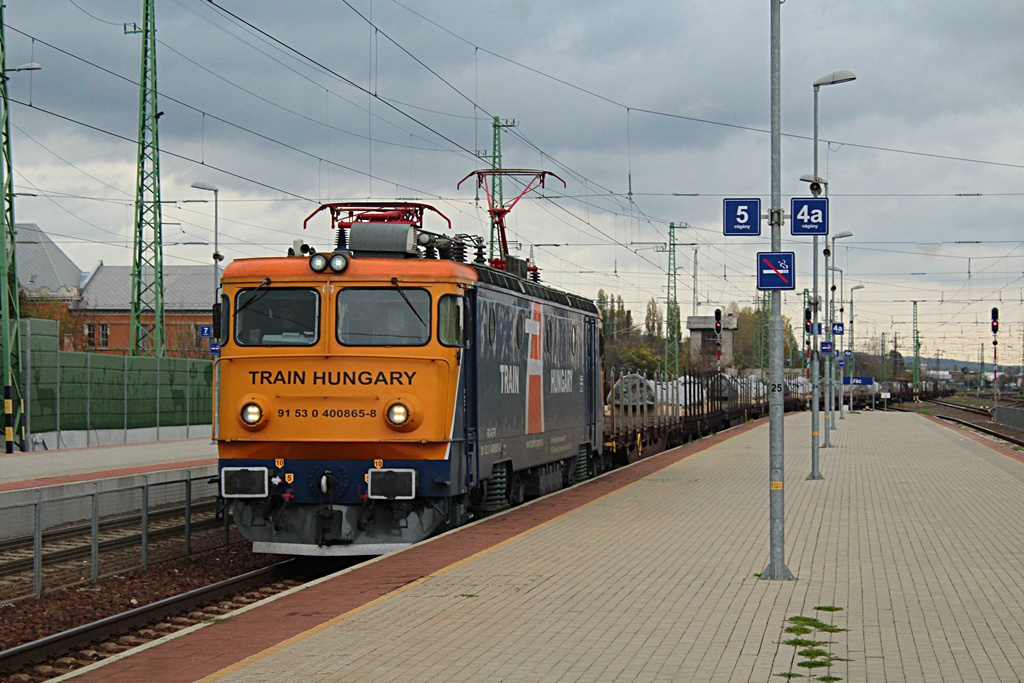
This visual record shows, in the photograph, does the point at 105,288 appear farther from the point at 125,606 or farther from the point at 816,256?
the point at 125,606

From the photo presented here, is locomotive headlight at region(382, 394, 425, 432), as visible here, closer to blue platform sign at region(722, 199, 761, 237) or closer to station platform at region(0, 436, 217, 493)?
blue platform sign at region(722, 199, 761, 237)

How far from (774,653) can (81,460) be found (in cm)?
1949

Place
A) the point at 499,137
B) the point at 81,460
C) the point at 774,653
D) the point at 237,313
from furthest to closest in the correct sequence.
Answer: the point at 499,137 → the point at 81,460 → the point at 237,313 → the point at 774,653

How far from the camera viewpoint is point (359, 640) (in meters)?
8.44

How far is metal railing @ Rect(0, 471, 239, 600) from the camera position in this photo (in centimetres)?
1205

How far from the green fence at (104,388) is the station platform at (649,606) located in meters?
14.2

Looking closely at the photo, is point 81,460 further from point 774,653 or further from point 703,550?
point 774,653

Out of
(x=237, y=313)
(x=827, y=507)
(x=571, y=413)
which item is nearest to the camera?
(x=237, y=313)

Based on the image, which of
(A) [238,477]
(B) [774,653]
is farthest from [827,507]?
(B) [774,653]

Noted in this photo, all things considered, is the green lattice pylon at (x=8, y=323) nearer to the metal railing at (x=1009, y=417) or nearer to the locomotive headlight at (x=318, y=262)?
the locomotive headlight at (x=318, y=262)

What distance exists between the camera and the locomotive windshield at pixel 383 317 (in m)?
13.2

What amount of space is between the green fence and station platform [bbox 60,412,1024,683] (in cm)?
1421

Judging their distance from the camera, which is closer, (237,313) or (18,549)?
(18,549)

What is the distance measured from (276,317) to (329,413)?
1296mm
